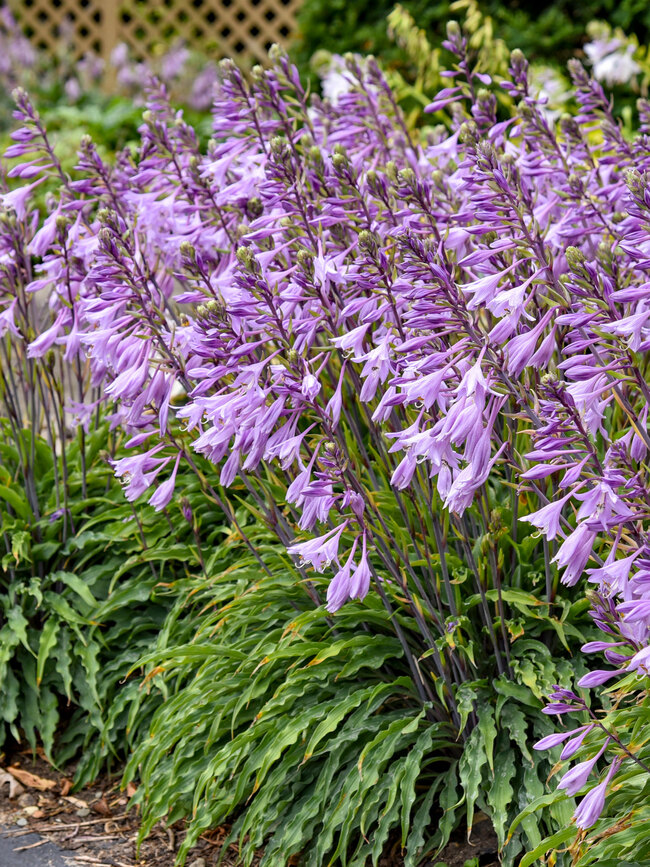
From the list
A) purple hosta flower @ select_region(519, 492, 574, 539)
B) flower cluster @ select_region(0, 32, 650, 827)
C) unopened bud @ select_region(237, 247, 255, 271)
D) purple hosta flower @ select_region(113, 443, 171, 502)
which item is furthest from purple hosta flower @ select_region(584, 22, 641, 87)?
purple hosta flower @ select_region(519, 492, 574, 539)

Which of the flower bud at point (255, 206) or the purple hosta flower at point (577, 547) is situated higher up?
the flower bud at point (255, 206)

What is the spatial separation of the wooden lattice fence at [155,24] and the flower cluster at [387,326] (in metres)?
9.17

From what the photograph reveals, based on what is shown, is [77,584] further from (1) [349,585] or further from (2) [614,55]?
(2) [614,55]

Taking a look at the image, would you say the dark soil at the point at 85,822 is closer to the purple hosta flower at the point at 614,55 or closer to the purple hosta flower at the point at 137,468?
the purple hosta flower at the point at 137,468

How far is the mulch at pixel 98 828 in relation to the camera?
111 inches

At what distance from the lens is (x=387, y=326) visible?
2.91m

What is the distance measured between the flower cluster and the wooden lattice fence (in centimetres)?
917

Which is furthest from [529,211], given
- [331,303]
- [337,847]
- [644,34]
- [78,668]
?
[644,34]

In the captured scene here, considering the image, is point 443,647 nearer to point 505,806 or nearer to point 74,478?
point 505,806

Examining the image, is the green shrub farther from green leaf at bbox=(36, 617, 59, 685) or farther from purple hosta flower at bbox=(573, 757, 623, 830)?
purple hosta flower at bbox=(573, 757, 623, 830)

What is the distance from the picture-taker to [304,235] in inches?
120

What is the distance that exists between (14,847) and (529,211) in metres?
2.53

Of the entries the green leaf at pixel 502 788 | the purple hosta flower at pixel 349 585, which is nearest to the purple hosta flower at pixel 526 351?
the purple hosta flower at pixel 349 585

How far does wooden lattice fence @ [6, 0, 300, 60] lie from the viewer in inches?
498
